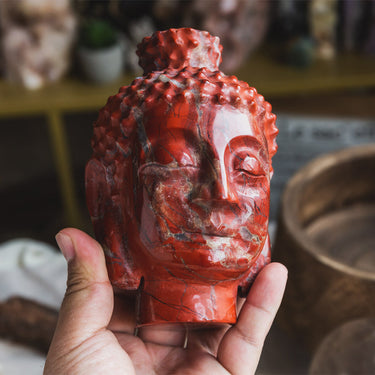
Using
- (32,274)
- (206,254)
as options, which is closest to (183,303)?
(206,254)

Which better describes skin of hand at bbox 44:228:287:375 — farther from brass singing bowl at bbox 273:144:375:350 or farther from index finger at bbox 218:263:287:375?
brass singing bowl at bbox 273:144:375:350

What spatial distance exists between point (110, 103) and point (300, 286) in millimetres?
585

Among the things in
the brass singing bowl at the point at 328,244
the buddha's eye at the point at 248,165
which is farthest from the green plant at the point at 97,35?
the buddha's eye at the point at 248,165

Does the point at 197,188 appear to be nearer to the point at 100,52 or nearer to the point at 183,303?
the point at 183,303

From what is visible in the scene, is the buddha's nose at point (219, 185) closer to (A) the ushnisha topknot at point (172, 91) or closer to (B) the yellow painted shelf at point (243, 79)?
(A) the ushnisha topknot at point (172, 91)

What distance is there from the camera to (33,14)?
1.63m

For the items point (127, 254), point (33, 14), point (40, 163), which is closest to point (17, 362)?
point (127, 254)

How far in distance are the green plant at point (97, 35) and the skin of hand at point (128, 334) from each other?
109 cm

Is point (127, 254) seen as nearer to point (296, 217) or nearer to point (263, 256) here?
point (263, 256)

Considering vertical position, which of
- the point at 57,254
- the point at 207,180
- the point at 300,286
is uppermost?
the point at 207,180

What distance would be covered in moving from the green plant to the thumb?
43.7 inches

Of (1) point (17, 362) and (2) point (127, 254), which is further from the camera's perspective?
(1) point (17, 362)

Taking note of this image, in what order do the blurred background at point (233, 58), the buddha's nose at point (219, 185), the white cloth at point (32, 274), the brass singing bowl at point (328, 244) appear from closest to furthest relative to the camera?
the buddha's nose at point (219, 185) → the brass singing bowl at point (328, 244) → the white cloth at point (32, 274) → the blurred background at point (233, 58)

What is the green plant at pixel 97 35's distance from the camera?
1688 millimetres
